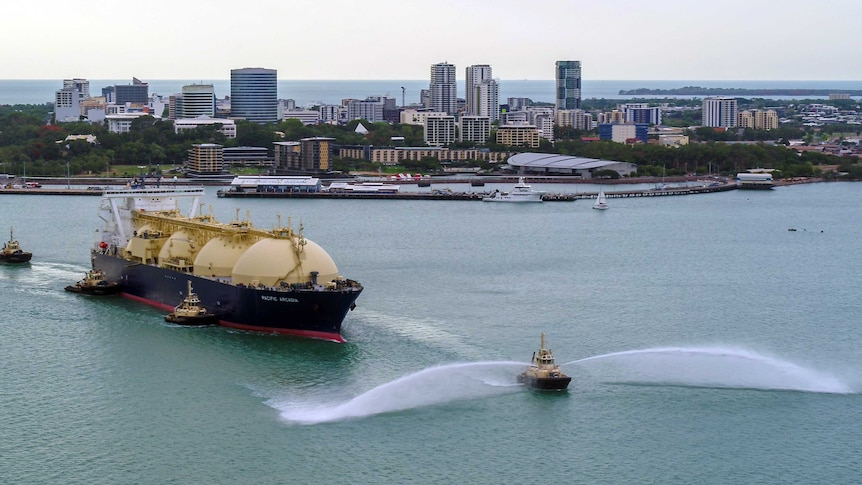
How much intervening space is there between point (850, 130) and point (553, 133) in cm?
2661

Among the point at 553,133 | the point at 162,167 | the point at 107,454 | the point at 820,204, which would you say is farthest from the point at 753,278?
the point at 553,133

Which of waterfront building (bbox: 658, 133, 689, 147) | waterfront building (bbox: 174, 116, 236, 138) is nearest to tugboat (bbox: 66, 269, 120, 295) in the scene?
waterfront building (bbox: 174, 116, 236, 138)

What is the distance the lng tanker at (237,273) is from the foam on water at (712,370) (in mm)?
4907

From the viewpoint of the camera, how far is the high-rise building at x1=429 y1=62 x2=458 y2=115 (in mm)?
125750

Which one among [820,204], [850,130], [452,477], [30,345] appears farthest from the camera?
[850,130]

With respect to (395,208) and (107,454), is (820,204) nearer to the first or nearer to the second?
(395,208)

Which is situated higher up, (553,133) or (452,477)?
(553,133)

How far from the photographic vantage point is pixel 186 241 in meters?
26.0

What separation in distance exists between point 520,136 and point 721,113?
41.6 m

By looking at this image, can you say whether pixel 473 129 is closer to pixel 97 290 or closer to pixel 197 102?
pixel 197 102

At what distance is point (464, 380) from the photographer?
19.2 meters

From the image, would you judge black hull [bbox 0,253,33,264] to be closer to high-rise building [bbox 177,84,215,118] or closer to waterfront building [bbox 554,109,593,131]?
high-rise building [bbox 177,84,215,118]

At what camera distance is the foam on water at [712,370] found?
19.3 metres

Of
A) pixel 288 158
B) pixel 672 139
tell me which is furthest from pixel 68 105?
pixel 672 139
